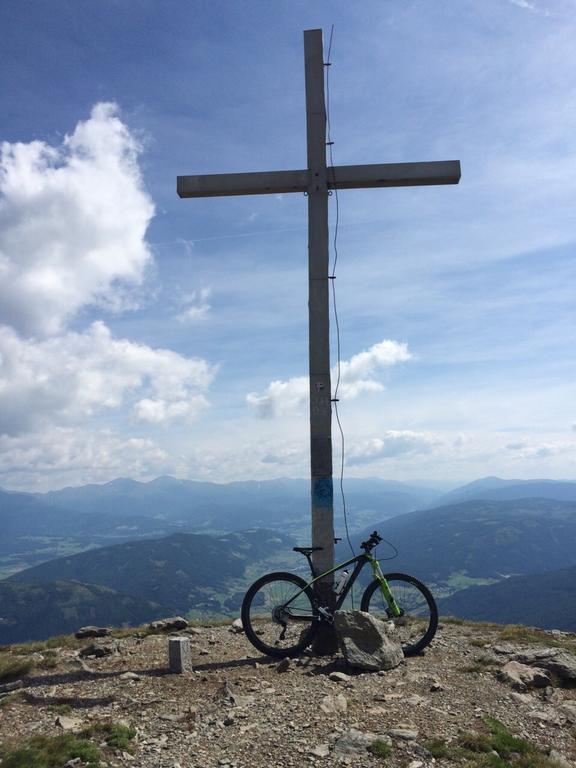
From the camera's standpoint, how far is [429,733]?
19.0ft

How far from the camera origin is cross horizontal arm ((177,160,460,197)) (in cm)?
995

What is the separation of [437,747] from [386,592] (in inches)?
135

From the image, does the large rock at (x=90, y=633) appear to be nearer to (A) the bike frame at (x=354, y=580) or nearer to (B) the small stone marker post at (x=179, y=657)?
(B) the small stone marker post at (x=179, y=657)

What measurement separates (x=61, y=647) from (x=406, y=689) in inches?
270

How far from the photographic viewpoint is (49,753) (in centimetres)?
527

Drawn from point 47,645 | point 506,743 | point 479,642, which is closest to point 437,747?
point 506,743

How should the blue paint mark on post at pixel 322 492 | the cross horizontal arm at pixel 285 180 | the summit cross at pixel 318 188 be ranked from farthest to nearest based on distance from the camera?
the cross horizontal arm at pixel 285 180, the summit cross at pixel 318 188, the blue paint mark on post at pixel 322 492

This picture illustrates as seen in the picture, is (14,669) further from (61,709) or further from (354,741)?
(354,741)

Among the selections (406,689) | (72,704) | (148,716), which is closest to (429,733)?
(406,689)

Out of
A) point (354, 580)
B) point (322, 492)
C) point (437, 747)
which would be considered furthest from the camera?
point (322, 492)

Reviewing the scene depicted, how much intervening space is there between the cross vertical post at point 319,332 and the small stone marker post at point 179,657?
2112 mm

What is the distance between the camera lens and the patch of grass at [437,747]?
5348 millimetres

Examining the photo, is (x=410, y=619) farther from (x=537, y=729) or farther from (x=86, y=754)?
(x=86, y=754)

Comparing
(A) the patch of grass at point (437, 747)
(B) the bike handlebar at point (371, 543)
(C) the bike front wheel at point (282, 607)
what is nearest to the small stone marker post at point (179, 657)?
(C) the bike front wheel at point (282, 607)
